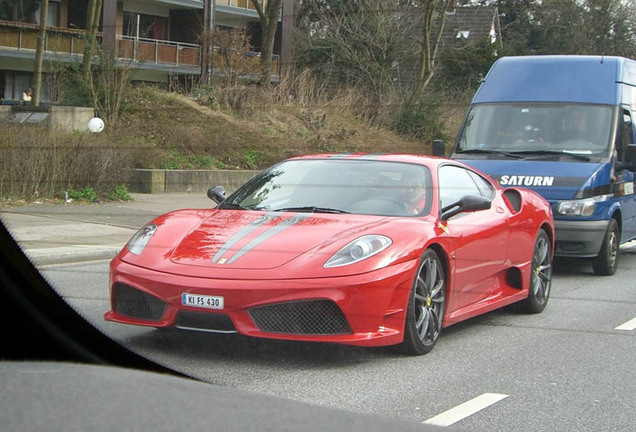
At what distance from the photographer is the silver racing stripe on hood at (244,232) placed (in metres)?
5.79

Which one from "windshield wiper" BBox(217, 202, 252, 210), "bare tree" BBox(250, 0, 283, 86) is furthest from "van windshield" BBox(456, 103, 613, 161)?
"bare tree" BBox(250, 0, 283, 86)

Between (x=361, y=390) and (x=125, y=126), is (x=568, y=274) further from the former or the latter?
(x=125, y=126)

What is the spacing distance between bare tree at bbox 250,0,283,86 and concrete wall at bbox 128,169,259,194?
8.62 feet

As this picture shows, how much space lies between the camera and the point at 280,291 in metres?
5.47

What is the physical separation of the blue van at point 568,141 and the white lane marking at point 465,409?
17.4 feet

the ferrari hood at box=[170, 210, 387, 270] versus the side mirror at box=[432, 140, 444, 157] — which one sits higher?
the side mirror at box=[432, 140, 444, 157]

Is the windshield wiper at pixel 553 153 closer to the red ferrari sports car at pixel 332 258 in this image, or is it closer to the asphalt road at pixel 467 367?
the asphalt road at pixel 467 367

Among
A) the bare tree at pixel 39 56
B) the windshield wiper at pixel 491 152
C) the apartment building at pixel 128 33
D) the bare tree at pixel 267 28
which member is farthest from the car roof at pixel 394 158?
the bare tree at pixel 267 28

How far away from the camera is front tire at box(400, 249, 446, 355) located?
19.4ft

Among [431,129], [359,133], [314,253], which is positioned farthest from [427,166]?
[359,133]

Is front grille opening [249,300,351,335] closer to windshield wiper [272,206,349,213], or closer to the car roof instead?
windshield wiper [272,206,349,213]

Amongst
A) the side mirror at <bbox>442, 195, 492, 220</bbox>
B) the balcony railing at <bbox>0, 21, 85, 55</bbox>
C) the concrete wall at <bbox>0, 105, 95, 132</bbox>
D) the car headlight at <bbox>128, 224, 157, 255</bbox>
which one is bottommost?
the car headlight at <bbox>128, 224, 157, 255</bbox>

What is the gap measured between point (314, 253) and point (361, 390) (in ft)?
2.88

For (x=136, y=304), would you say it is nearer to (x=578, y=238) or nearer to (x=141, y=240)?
(x=141, y=240)
